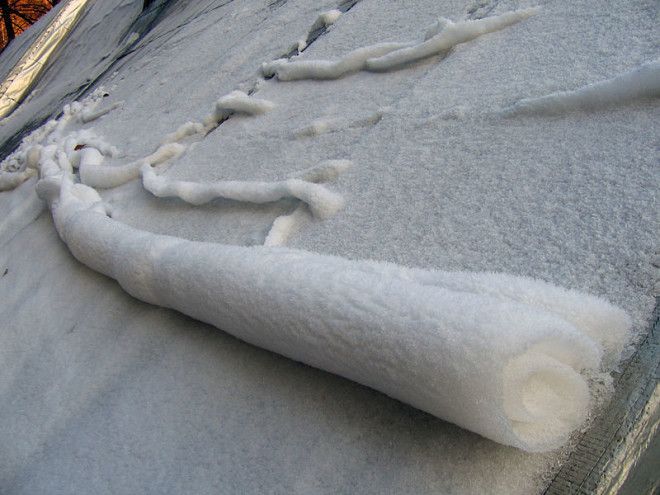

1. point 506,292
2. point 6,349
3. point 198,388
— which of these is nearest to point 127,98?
point 6,349

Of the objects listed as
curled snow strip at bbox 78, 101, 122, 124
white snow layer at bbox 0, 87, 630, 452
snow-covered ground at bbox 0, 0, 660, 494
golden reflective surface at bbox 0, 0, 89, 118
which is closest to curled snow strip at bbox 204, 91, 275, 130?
snow-covered ground at bbox 0, 0, 660, 494

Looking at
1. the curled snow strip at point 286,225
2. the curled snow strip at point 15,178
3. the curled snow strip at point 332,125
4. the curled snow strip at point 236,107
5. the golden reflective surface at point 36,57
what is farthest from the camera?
the golden reflective surface at point 36,57

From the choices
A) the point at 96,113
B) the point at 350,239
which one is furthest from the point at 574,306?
the point at 96,113

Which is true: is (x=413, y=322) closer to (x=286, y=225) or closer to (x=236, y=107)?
(x=286, y=225)

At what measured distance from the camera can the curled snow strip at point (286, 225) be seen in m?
0.97

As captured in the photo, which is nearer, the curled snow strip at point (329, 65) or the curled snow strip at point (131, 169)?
the curled snow strip at point (329, 65)

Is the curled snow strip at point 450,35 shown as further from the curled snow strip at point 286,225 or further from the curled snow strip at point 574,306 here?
the curled snow strip at point 574,306

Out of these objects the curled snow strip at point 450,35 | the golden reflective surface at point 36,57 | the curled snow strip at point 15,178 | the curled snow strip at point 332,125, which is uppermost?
the golden reflective surface at point 36,57

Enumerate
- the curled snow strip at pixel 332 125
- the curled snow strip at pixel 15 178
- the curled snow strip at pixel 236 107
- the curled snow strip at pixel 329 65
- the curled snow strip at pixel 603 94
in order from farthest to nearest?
the curled snow strip at pixel 15 178
the curled snow strip at pixel 236 107
the curled snow strip at pixel 329 65
the curled snow strip at pixel 332 125
the curled snow strip at pixel 603 94

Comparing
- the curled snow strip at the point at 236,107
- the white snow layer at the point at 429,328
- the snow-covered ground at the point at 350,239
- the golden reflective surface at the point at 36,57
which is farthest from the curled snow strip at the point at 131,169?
the golden reflective surface at the point at 36,57

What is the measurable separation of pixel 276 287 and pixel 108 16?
4189 millimetres

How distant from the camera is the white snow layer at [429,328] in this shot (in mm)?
492

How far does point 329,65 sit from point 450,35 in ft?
1.18

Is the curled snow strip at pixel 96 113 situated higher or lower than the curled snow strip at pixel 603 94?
higher
